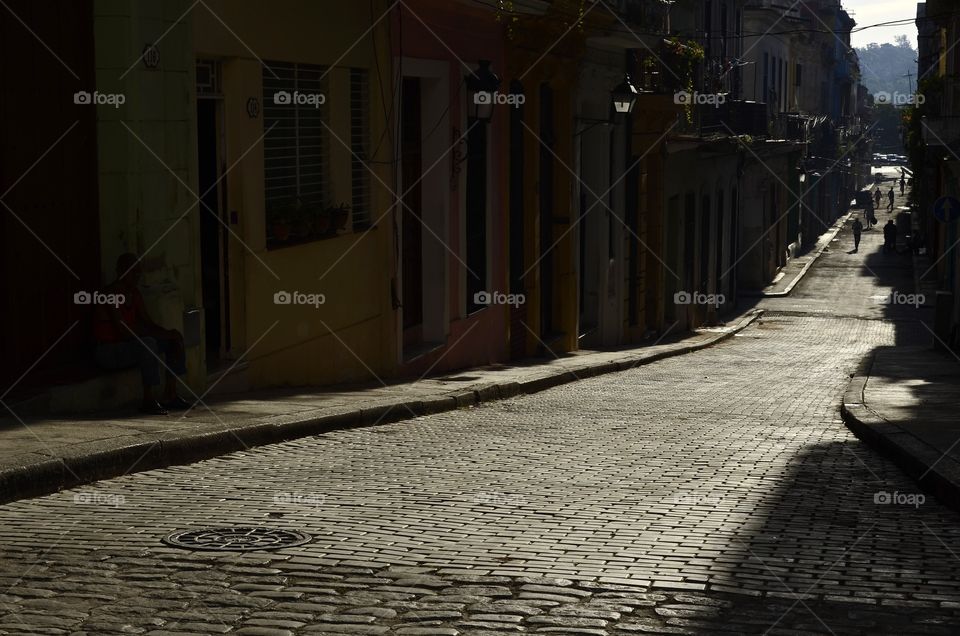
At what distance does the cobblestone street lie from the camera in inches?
198

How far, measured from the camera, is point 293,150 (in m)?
12.7

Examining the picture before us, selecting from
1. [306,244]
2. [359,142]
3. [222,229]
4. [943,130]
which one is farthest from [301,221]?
[943,130]

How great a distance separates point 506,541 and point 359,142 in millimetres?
8368

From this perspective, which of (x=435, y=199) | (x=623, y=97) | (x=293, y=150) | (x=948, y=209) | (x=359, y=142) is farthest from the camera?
(x=623, y=97)

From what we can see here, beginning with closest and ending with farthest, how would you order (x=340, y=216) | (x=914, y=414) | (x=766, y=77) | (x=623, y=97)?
1. (x=914, y=414)
2. (x=340, y=216)
3. (x=623, y=97)
4. (x=766, y=77)

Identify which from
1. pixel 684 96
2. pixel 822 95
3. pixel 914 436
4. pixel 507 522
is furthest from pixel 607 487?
pixel 822 95

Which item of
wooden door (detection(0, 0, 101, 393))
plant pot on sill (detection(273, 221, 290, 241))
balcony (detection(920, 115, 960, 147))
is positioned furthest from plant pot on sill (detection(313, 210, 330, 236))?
balcony (detection(920, 115, 960, 147))

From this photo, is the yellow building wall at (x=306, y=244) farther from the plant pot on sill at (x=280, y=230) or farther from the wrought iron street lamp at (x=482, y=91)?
the wrought iron street lamp at (x=482, y=91)

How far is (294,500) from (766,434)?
5.00 m

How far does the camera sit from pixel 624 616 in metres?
5.02

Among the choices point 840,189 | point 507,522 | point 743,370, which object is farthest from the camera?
point 840,189

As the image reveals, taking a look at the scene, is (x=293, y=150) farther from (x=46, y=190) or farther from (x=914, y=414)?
(x=914, y=414)

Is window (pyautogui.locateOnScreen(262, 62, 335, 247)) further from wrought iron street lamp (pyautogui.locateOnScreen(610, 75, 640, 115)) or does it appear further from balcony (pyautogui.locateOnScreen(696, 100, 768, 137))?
balcony (pyautogui.locateOnScreen(696, 100, 768, 137))

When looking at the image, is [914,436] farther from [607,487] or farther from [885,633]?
[885,633]
